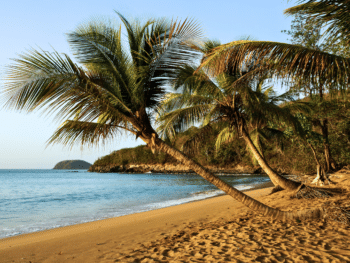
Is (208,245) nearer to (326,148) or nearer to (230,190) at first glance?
(230,190)

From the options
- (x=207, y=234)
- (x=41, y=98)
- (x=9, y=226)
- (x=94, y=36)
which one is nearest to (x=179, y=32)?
(x=94, y=36)

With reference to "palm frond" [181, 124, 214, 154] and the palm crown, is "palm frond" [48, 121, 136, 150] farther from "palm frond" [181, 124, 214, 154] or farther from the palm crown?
"palm frond" [181, 124, 214, 154]

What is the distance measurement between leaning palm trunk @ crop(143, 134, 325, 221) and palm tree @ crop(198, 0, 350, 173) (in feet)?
6.29

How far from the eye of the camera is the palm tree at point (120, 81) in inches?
202

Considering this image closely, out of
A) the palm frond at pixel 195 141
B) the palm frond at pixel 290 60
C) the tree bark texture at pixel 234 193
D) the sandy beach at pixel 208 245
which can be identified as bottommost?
the sandy beach at pixel 208 245

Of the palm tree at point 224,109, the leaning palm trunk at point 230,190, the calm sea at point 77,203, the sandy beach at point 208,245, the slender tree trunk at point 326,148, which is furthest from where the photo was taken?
the slender tree trunk at point 326,148

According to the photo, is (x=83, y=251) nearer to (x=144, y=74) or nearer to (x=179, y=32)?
(x=144, y=74)

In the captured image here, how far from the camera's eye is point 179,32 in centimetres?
528

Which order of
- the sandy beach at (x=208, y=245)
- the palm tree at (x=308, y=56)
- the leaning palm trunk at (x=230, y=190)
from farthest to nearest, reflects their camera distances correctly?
the leaning palm trunk at (x=230, y=190) < the palm tree at (x=308, y=56) < the sandy beach at (x=208, y=245)

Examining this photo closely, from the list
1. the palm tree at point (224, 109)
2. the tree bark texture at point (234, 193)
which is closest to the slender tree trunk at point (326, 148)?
the palm tree at point (224, 109)

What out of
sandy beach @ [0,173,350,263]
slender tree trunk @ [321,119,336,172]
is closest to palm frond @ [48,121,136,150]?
sandy beach @ [0,173,350,263]

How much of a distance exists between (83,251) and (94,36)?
4380mm

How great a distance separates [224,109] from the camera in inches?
394

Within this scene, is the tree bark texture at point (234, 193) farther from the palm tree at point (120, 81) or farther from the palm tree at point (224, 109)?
the palm tree at point (224, 109)
